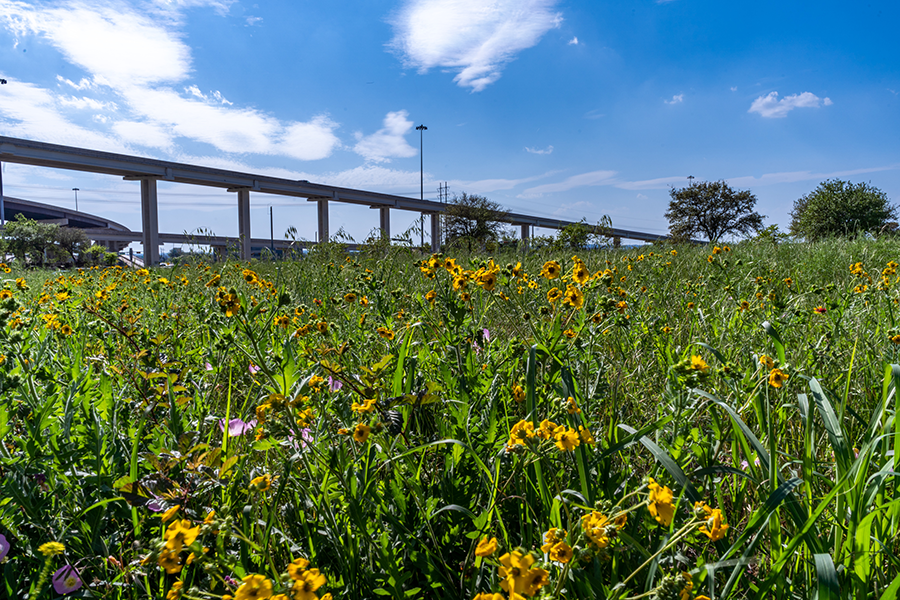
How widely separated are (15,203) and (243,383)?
86.5m

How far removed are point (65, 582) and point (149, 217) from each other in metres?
32.1

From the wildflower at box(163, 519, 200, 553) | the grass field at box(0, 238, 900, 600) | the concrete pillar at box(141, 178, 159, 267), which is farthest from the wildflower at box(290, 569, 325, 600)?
the concrete pillar at box(141, 178, 159, 267)

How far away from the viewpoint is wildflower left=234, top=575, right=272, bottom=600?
1.87 ft

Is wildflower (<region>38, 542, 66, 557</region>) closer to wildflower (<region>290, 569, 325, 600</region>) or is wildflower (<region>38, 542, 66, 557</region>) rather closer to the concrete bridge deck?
wildflower (<region>290, 569, 325, 600</region>)

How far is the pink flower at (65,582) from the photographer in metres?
0.91

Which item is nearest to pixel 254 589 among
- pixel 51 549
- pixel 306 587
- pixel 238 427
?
pixel 306 587

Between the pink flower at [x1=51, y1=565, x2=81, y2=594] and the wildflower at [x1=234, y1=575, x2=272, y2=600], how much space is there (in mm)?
593

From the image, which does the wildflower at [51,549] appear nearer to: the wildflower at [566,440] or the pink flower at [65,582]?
the pink flower at [65,582]

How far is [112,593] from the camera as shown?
95 cm

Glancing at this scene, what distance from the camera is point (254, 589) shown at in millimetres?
586

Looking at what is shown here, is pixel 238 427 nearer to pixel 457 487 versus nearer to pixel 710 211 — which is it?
pixel 457 487

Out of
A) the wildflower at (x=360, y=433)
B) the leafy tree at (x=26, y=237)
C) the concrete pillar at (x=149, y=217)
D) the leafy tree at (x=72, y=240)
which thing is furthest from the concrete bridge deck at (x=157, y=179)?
the wildflower at (x=360, y=433)

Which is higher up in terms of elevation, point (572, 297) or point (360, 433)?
point (572, 297)

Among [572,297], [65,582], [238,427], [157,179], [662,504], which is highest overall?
[157,179]
